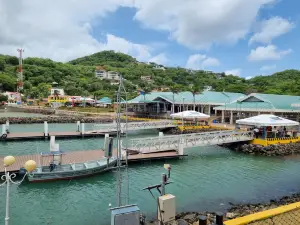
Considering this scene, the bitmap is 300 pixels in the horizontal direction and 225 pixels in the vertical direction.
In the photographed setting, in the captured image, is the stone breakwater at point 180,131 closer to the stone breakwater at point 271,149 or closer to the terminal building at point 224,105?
the terminal building at point 224,105

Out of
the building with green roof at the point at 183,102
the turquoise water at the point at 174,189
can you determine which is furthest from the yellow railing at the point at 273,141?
the building with green roof at the point at 183,102

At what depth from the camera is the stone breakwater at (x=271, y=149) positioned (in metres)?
22.2

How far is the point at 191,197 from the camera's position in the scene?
12367 mm

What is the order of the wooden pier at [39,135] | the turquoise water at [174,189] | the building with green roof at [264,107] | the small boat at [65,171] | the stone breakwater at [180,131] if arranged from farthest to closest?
the building with green roof at [264,107] → the stone breakwater at [180,131] → the wooden pier at [39,135] → the small boat at [65,171] → the turquoise water at [174,189]

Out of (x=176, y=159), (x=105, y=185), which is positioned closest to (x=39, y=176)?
(x=105, y=185)

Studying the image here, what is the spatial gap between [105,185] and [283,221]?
30.1 ft

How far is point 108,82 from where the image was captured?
4500 inches

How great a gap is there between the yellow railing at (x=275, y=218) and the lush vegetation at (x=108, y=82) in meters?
56.1

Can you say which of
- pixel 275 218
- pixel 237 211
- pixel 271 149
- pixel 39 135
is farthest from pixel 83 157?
pixel 271 149

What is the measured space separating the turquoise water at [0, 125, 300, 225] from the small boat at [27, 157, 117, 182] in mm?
320

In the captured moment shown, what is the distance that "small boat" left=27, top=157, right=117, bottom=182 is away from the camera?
13555 millimetres

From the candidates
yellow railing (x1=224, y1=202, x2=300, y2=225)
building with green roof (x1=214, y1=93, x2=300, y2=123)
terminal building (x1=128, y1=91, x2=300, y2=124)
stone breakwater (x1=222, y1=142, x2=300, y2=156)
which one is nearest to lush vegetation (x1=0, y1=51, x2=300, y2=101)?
terminal building (x1=128, y1=91, x2=300, y2=124)

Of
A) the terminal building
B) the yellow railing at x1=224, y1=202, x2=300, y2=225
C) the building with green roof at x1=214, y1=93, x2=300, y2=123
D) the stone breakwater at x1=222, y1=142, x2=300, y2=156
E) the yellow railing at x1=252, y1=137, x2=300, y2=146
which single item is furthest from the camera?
the terminal building

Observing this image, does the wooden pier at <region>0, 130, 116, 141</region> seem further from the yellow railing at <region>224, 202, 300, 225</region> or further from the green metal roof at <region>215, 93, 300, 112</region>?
the yellow railing at <region>224, 202, 300, 225</region>
